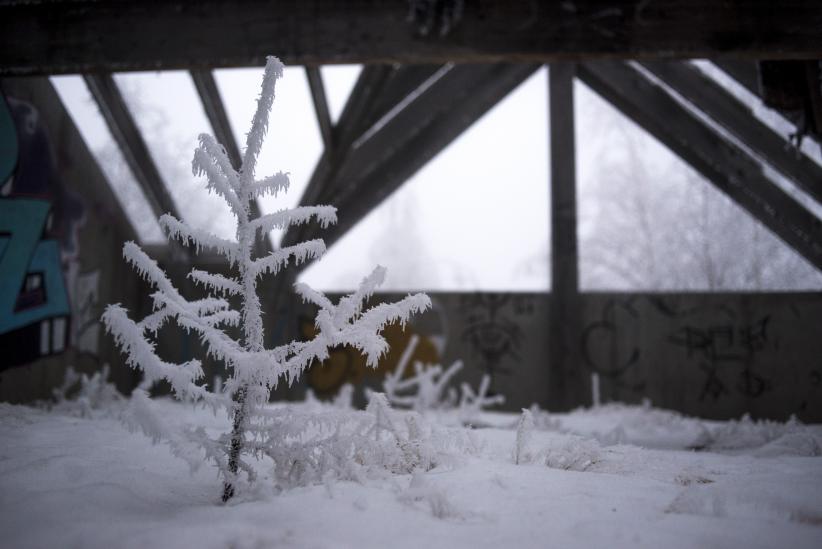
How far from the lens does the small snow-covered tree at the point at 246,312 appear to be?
171 centimetres

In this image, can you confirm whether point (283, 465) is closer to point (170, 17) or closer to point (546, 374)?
point (170, 17)

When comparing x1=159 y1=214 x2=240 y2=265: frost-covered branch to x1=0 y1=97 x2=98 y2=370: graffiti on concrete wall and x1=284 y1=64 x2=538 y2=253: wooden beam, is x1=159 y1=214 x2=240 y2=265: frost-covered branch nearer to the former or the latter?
x1=284 y1=64 x2=538 y2=253: wooden beam

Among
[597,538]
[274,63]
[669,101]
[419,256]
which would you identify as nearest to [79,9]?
[274,63]

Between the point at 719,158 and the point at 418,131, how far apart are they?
3.13 metres

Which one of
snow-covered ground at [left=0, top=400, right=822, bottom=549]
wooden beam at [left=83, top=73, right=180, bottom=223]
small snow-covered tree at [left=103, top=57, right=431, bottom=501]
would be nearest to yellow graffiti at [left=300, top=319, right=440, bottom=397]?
wooden beam at [left=83, top=73, right=180, bottom=223]

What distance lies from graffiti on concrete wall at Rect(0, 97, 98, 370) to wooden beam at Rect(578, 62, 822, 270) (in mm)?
5343

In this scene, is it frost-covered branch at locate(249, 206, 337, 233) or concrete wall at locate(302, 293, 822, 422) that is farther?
concrete wall at locate(302, 293, 822, 422)

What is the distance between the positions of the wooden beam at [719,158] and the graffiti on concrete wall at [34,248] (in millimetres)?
5343

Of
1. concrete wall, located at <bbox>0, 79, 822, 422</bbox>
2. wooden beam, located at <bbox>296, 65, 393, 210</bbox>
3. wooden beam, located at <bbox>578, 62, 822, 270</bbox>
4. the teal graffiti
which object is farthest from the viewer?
wooden beam, located at <bbox>578, 62, 822, 270</bbox>

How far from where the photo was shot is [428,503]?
171 centimetres

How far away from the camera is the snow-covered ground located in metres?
→ 1.48

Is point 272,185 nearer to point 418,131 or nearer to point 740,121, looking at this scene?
point 418,131

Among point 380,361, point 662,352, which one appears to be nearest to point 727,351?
point 662,352

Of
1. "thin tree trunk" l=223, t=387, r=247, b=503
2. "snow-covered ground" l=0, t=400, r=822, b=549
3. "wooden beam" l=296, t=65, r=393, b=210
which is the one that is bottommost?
"snow-covered ground" l=0, t=400, r=822, b=549
